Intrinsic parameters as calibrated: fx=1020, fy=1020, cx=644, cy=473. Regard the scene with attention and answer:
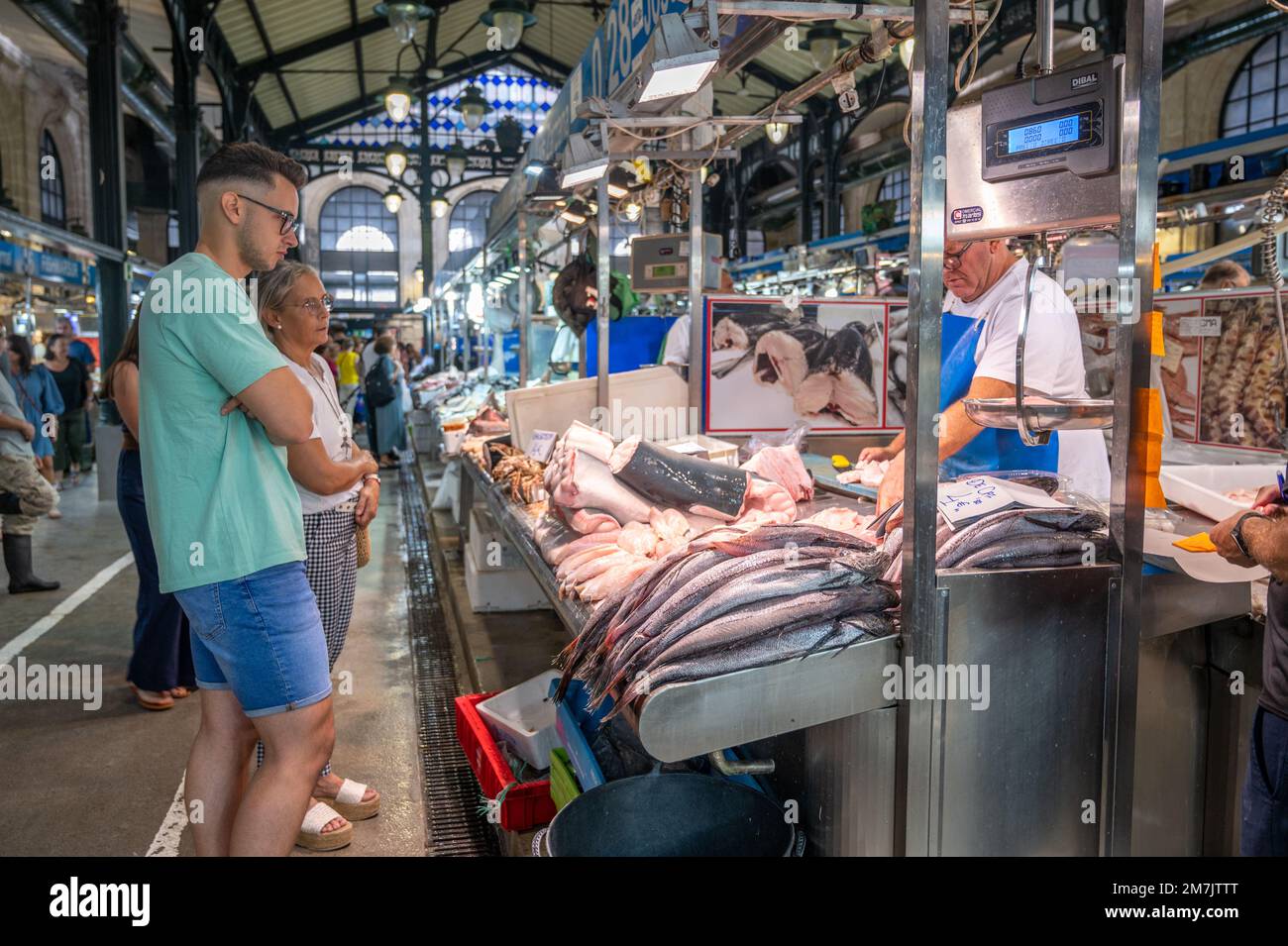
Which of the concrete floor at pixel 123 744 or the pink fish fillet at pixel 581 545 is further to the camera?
the concrete floor at pixel 123 744

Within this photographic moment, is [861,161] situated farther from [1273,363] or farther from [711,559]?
[711,559]

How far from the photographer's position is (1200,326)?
5273mm

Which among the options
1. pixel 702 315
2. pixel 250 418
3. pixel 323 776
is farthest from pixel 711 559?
pixel 702 315

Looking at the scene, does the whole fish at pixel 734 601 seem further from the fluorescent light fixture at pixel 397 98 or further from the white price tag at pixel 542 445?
the fluorescent light fixture at pixel 397 98

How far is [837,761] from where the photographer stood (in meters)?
2.26

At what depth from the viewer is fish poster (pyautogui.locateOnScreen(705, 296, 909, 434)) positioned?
5.28 metres

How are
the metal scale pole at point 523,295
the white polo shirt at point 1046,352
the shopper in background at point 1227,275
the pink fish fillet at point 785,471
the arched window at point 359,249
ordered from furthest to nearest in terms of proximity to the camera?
the arched window at point 359,249 → the metal scale pole at point 523,295 → the shopper in background at point 1227,275 → the pink fish fillet at point 785,471 → the white polo shirt at point 1046,352

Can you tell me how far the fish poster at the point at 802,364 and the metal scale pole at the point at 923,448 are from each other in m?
3.18

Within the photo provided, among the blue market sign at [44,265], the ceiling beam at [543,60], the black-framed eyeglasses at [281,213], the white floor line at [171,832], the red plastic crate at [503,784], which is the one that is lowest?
the white floor line at [171,832]

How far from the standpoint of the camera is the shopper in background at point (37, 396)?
27.3 ft

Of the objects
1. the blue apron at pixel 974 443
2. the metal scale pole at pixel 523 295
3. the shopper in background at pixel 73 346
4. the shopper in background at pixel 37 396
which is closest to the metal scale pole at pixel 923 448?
the blue apron at pixel 974 443
